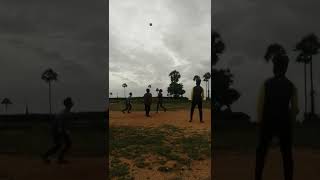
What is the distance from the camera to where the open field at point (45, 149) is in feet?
22.8

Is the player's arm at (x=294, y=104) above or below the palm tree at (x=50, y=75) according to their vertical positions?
below

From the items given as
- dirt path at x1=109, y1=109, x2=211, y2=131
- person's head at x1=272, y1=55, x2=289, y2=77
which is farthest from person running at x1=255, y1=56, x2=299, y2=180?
dirt path at x1=109, y1=109, x2=211, y2=131

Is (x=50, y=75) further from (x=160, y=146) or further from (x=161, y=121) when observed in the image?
(x=161, y=121)

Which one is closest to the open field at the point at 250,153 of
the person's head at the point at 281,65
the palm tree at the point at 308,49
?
the palm tree at the point at 308,49

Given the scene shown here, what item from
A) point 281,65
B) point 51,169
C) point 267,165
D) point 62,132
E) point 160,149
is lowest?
point 160,149

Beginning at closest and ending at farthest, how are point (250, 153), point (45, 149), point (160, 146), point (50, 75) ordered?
point (250, 153), point (50, 75), point (45, 149), point (160, 146)

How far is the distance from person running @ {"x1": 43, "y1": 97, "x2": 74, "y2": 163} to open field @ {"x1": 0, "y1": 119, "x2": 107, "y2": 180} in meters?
0.08

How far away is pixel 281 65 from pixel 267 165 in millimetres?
1484

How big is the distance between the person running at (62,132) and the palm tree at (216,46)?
7.69ft

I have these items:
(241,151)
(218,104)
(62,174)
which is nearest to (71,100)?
(62,174)

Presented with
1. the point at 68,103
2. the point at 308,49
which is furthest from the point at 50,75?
the point at 308,49

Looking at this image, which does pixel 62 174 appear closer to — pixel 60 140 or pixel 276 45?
pixel 60 140

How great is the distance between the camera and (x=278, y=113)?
20.4ft

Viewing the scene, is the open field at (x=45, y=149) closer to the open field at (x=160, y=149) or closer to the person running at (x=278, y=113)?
the open field at (x=160, y=149)
